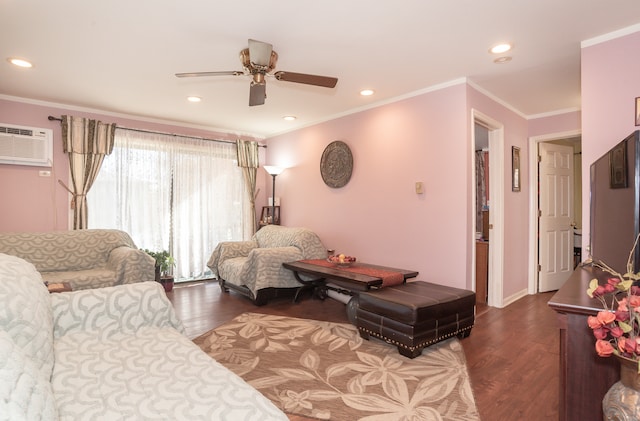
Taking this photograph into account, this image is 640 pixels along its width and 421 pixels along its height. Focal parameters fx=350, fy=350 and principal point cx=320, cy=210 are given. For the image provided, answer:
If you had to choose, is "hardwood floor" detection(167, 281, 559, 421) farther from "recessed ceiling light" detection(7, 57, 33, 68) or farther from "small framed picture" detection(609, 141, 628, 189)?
"recessed ceiling light" detection(7, 57, 33, 68)

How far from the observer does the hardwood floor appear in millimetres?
2039

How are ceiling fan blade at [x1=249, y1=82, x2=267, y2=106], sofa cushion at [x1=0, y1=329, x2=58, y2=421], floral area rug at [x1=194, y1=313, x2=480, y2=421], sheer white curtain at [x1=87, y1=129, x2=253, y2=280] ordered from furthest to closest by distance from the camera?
sheer white curtain at [x1=87, y1=129, x2=253, y2=280] → ceiling fan blade at [x1=249, y1=82, x2=267, y2=106] → floral area rug at [x1=194, y1=313, x2=480, y2=421] → sofa cushion at [x1=0, y1=329, x2=58, y2=421]

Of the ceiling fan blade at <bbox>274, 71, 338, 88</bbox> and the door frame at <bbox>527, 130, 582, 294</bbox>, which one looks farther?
the door frame at <bbox>527, 130, 582, 294</bbox>

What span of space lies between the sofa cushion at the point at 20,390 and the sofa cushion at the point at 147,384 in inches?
8.2

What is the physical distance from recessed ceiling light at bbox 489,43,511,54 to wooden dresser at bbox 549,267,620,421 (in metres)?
1.97

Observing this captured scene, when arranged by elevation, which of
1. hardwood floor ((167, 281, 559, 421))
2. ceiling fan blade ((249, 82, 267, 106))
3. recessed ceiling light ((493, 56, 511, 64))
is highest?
recessed ceiling light ((493, 56, 511, 64))

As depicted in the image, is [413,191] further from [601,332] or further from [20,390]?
[20,390]

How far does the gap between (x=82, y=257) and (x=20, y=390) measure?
3.51 m

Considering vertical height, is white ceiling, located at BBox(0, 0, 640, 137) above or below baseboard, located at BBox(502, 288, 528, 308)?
above

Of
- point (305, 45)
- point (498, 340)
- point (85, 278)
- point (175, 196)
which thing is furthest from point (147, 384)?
point (175, 196)

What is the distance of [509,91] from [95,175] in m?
4.92

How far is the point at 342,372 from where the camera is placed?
238 cm

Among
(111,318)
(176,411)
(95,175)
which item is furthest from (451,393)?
(95,175)

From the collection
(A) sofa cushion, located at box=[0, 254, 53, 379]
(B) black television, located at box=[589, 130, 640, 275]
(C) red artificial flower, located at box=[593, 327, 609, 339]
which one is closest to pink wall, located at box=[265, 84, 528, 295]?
(B) black television, located at box=[589, 130, 640, 275]
